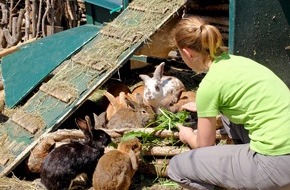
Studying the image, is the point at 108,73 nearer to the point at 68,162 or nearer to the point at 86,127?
the point at 86,127

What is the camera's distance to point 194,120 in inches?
221

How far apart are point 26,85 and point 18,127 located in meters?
0.93

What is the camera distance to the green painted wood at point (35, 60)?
6750 mm

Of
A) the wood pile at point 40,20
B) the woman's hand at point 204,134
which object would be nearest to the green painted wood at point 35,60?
the wood pile at point 40,20

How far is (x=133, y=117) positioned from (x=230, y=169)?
197cm

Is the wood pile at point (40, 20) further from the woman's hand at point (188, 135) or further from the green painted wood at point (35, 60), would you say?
the woman's hand at point (188, 135)

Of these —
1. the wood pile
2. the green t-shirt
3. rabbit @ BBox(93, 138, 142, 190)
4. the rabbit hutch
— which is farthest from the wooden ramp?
the wood pile

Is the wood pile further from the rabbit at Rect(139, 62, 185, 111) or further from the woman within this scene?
the woman

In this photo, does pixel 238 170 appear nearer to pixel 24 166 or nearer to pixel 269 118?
pixel 269 118

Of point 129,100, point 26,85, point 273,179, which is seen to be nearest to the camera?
point 273,179

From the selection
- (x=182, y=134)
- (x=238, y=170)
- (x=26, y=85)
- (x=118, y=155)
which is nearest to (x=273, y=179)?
(x=238, y=170)

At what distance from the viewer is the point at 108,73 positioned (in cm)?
594

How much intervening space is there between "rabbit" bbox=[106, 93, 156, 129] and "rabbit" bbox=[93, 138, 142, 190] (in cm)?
74

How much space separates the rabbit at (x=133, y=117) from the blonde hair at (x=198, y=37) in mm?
1720
